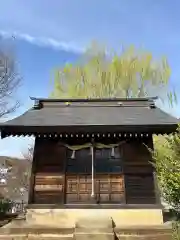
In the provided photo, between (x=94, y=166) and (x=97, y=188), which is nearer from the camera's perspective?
(x=97, y=188)

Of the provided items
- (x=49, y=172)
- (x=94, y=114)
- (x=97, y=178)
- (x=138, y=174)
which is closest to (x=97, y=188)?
(x=97, y=178)

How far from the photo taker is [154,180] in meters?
9.66

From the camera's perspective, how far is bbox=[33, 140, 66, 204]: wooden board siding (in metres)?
9.67

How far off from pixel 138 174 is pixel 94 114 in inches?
127

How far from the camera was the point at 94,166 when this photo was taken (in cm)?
992

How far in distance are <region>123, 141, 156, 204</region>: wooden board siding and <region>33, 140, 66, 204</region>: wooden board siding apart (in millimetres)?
2439

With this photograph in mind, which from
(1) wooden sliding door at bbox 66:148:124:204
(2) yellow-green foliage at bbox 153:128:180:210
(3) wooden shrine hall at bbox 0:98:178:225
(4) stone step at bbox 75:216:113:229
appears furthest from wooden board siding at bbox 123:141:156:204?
(2) yellow-green foliage at bbox 153:128:180:210

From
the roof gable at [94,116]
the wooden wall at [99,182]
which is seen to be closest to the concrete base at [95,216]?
the wooden wall at [99,182]

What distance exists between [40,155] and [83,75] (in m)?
9.37

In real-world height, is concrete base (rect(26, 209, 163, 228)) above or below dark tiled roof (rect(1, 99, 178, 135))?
below

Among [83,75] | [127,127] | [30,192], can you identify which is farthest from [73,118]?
[83,75]

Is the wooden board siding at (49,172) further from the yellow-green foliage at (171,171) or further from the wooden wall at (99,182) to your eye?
the yellow-green foliage at (171,171)

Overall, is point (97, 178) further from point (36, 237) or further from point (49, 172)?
point (36, 237)

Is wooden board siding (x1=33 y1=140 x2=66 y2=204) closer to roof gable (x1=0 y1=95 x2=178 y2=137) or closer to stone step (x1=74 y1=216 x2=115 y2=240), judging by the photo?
roof gable (x1=0 y1=95 x2=178 y2=137)
